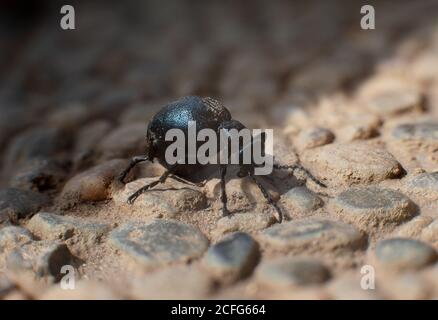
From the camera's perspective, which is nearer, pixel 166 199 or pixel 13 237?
pixel 13 237

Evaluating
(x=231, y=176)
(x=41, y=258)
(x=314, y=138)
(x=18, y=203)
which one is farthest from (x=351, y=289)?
(x=18, y=203)

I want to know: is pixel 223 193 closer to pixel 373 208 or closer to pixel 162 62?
pixel 373 208

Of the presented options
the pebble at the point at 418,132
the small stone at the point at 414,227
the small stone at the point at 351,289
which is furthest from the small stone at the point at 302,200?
the pebble at the point at 418,132

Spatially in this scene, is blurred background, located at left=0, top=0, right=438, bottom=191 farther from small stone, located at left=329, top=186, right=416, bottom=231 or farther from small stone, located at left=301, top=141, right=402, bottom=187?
small stone, located at left=329, top=186, right=416, bottom=231

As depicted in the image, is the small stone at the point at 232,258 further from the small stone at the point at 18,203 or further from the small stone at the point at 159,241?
the small stone at the point at 18,203

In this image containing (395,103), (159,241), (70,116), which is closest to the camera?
(159,241)

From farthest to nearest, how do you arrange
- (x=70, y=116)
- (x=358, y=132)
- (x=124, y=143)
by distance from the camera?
(x=70, y=116)
(x=124, y=143)
(x=358, y=132)
